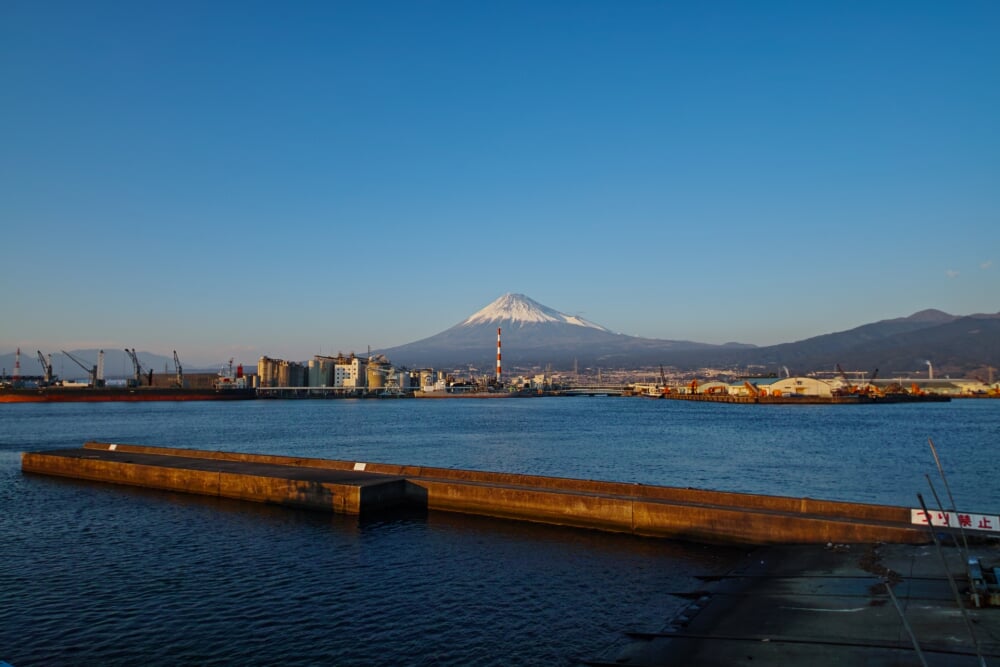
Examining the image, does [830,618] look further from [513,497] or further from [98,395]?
[98,395]

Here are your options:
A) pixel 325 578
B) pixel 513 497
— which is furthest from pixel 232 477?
pixel 325 578

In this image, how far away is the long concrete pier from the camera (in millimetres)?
12375

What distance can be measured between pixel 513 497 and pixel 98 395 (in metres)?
111

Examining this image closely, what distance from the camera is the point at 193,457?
24.1 meters

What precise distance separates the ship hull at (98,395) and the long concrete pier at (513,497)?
301 feet

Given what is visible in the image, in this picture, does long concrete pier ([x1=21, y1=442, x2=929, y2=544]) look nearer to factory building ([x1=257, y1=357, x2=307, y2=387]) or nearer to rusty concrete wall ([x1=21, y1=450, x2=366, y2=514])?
rusty concrete wall ([x1=21, y1=450, x2=366, y2=514])

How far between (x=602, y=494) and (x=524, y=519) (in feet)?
6.05

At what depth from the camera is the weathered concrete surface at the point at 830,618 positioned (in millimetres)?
6953

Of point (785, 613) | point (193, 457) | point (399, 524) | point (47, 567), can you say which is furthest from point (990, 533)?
point (193, 457)

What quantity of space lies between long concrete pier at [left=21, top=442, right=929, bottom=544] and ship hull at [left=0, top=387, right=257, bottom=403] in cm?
9160

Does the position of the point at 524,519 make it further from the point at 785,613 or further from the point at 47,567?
the point at 47,567

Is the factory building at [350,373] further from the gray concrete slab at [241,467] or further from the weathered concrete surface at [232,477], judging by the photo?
the weathered concrete surface at [232,477]

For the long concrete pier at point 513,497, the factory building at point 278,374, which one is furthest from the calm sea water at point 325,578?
the factory building at point 278,374

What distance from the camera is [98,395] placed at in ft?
349
